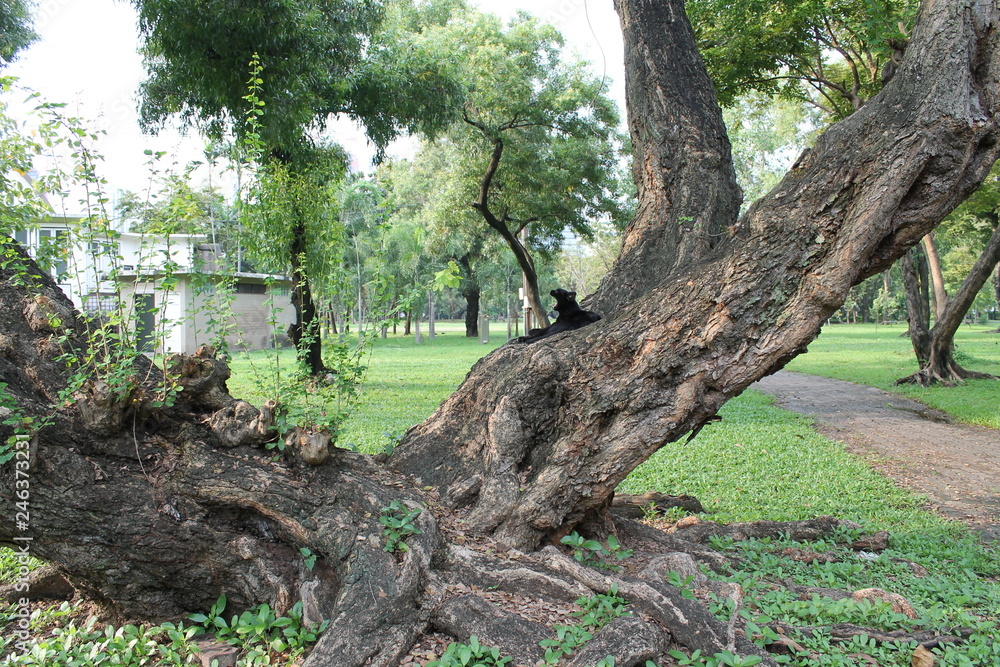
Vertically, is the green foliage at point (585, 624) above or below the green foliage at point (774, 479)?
above

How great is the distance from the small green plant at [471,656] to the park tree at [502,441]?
0.29 feet

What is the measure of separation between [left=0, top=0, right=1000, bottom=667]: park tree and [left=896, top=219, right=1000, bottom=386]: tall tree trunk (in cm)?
1170

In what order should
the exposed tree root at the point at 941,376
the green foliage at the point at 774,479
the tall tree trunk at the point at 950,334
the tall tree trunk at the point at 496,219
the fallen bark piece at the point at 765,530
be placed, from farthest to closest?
the tall tree trunk at the point at 496,219 < the exposed tree root at the point at 941,376 < the tall tree trunk at the point at 950,334 < the green foliage at the point at 774,479 < the fallen bark piece at the point at 765,530

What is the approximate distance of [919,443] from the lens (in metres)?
9.27

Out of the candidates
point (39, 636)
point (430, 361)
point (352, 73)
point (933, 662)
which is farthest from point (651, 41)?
point (430, 361)

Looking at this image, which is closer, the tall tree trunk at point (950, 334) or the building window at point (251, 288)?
the tall tree trunk at point (950, 334)


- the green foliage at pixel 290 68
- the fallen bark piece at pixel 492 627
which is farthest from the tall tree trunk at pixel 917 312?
the fallen bark piece at pixel 492 627

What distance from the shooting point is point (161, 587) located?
3.50 m

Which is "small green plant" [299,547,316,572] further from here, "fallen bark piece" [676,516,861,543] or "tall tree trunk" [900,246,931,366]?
"tall tree trunk" [900,246,931,366]

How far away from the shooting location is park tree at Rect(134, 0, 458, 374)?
1005 centimetres

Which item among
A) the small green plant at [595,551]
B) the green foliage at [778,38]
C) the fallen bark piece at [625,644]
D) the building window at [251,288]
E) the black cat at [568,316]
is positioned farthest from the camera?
the building window at [251,288]

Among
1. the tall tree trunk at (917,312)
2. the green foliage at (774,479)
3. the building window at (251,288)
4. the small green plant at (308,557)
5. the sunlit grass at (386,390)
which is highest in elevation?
the building window at (251,288)

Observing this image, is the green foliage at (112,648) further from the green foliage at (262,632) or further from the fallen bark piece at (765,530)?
the fallen bark piece at (765,530)

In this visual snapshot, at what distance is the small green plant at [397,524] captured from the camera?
3.39 metres
